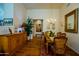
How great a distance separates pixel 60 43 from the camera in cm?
449

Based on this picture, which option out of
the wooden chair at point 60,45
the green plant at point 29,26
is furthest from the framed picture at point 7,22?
the wooden chair at point 60,45

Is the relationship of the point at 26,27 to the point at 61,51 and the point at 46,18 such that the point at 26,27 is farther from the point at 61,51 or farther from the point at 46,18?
the point at 61,51

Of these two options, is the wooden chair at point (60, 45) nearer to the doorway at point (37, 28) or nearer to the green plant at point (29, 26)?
the doorway at point (37, 28)

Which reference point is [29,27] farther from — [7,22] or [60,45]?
[60,45]

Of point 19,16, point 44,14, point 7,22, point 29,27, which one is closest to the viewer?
point 7,22

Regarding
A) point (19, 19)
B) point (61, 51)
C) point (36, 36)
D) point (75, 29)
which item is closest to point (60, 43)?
point (61, 51)

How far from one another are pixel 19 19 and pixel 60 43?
3242 millimetres

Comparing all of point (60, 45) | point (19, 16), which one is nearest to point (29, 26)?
point (19, 16)

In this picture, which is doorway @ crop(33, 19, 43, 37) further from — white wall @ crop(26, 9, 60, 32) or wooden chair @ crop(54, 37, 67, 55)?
wooden chair @ crop(54, 37, 67, 55)

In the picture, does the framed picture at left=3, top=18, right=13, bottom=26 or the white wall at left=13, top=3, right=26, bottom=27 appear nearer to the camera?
the framed picture at left=3, top=18, right=13, bottom=26

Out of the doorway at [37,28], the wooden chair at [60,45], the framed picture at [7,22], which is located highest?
the framed picture at [7,22]

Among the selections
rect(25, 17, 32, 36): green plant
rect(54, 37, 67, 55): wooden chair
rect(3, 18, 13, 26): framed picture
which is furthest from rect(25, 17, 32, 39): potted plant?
rect(54, 37, 67, 55): wooden chair

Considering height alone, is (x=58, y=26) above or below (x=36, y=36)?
above

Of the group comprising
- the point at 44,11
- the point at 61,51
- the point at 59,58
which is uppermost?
the point at 44,11
